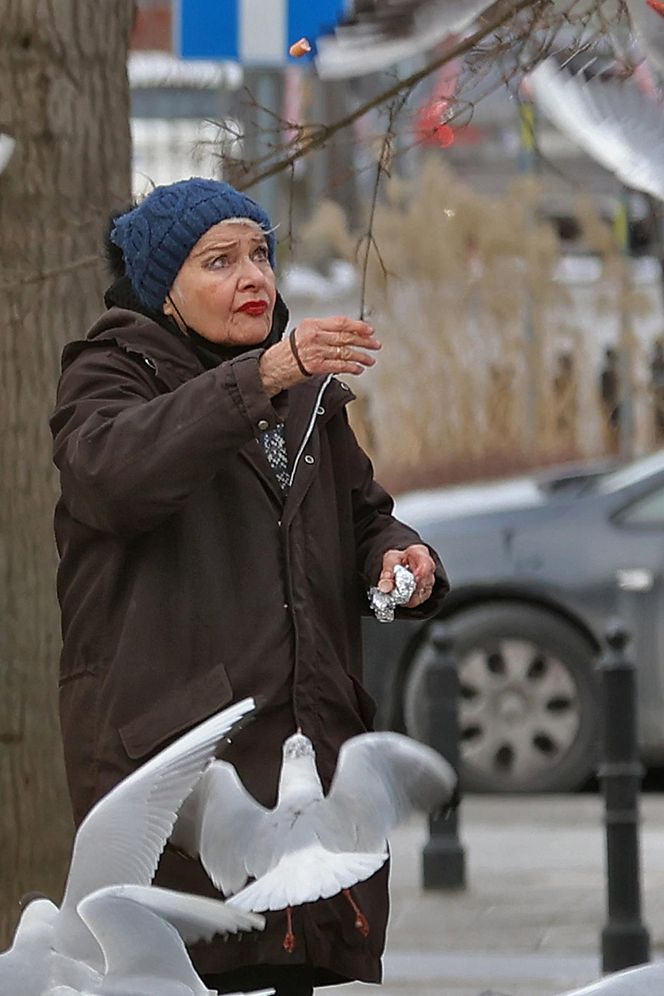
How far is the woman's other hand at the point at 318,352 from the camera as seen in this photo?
3283 mm

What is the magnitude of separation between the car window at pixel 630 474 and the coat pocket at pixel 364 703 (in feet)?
18.5

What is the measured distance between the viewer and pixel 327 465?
372 cm

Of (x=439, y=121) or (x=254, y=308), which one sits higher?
(x=439, y=121)

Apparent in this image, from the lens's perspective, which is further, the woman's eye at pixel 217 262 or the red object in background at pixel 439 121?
the red object in background at pixel 439 121

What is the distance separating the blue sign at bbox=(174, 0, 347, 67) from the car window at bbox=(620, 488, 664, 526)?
2890 millimetres

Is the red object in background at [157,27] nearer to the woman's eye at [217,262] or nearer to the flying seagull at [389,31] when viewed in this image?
the flying seagull at [389,31]

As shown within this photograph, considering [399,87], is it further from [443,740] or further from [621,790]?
[443,740]

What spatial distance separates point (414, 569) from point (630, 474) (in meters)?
6.01

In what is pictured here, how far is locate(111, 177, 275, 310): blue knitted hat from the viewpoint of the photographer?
3600 millimetres

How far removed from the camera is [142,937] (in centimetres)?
313

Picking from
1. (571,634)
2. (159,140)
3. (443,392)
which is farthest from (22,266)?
(159,140)

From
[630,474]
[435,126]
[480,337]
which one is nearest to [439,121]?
[435,126]

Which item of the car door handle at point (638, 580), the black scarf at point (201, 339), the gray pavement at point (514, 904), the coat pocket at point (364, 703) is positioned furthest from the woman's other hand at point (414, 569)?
the car door handle at point (638, 580)

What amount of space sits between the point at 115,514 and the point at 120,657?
237 mm
